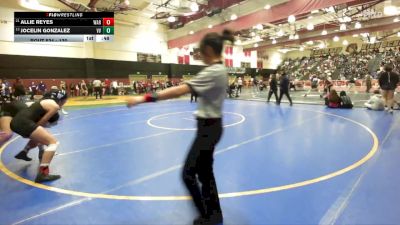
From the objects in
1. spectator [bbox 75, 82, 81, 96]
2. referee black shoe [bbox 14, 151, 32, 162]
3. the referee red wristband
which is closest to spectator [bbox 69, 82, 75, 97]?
spectator [bbox 75, 82, 81, 96]

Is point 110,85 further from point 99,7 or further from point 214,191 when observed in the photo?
point 214,191

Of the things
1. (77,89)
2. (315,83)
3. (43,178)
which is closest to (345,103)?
(43,178)

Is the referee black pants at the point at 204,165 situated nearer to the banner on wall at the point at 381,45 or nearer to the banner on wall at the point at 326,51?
the banner on wall at the point at 381,45

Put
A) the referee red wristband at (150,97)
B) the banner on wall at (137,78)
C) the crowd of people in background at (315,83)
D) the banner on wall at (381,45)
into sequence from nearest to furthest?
the referee red wristband at (150,97) → the crowd of people in background at (315,83) → the banner on wall at (137,78) → the banner on wall at (381,45)

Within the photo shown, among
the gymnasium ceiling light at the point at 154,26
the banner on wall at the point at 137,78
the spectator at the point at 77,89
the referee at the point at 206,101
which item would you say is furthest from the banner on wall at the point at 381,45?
the referee at the point at 206,101

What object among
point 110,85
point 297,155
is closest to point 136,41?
point 110,85

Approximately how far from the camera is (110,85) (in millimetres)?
26703

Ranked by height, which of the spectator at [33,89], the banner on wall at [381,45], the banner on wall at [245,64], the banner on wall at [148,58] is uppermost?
the banner on wall at [381,45]

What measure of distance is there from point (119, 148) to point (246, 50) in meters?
37.2

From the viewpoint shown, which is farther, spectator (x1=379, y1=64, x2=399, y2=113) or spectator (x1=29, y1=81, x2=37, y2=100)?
spectator (x1=29, y1=81, x2=37, y2=100)

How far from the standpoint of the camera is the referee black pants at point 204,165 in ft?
8.68

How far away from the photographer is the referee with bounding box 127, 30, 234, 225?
8.04ft
